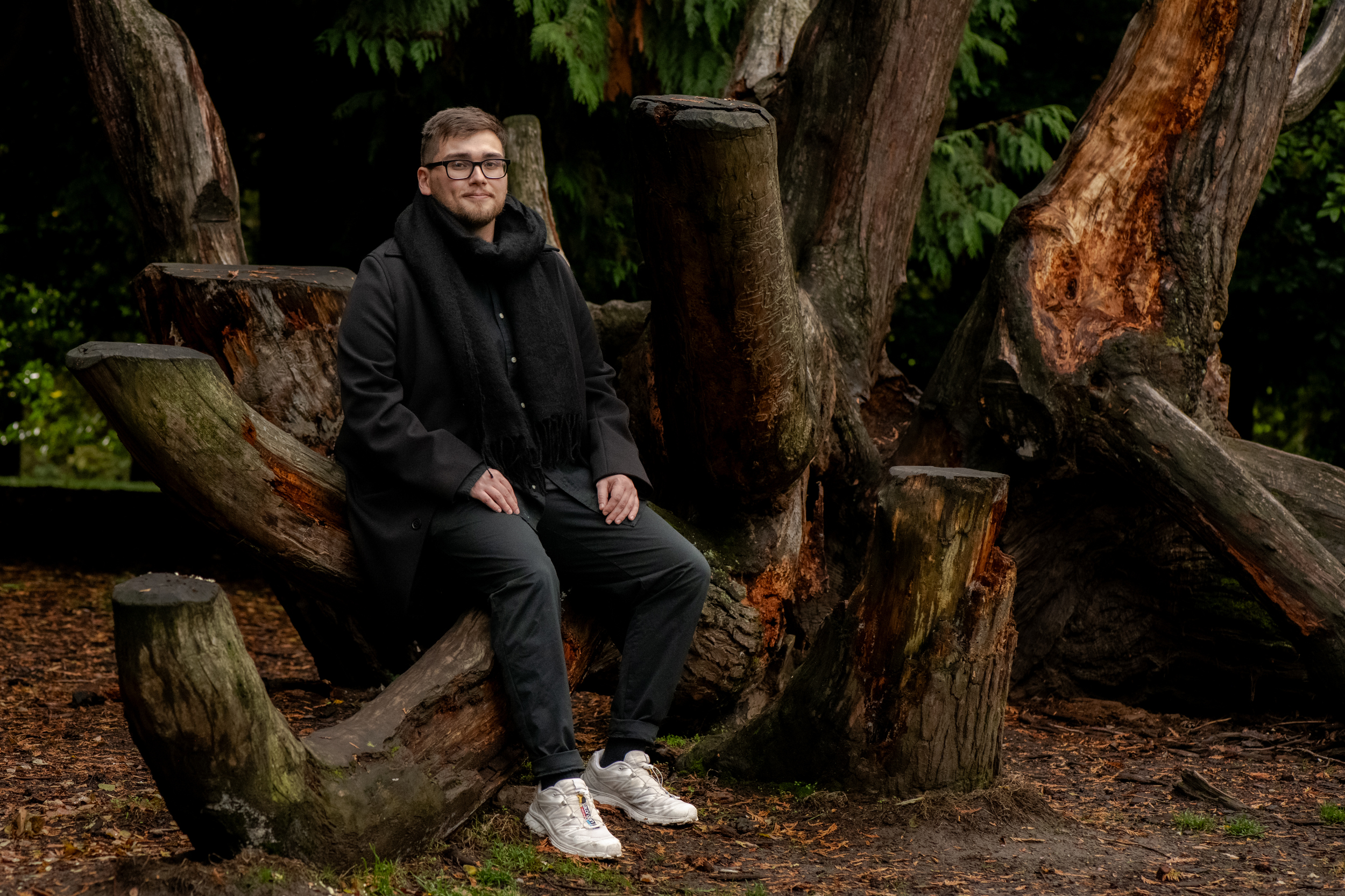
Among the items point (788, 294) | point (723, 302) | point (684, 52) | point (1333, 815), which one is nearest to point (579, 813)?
point (723, 302)

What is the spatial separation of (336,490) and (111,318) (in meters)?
8.08

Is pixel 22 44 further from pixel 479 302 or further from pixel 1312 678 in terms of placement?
pixel 1312 678

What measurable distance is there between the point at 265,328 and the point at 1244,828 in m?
3.88

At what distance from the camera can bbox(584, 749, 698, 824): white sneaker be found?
4.09 meters

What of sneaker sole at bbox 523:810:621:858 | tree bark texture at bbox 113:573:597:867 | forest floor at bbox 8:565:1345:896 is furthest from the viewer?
sneaker sole at bbox 523:810:621:858

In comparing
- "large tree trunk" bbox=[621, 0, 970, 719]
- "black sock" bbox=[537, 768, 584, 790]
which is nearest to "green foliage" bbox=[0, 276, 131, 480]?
"large tree trunk" bbox=[621, 0, 970, 719]

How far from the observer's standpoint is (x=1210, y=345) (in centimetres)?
607

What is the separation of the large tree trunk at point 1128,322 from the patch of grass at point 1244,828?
137 centimetres

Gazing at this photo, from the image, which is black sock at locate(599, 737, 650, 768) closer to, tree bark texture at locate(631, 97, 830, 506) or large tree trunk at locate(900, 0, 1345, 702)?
tree bark texture at locate(631, 97, 830, 506)

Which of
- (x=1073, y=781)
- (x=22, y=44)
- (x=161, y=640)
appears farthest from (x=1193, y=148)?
(x=22, y=44)

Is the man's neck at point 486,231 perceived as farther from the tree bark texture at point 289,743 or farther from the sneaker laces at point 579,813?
the sneaker laces at point 579,813

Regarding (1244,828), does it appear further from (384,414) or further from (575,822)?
(384,414)

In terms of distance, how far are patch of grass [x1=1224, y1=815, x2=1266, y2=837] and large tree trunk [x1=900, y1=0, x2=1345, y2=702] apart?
4.51 ft

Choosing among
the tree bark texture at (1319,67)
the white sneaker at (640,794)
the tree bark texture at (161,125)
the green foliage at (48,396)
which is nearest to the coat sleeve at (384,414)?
the white sneaker at (640,794)
